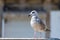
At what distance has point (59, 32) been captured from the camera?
1.31 metres

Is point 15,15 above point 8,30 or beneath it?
above

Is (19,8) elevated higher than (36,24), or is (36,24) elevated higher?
(19,8)

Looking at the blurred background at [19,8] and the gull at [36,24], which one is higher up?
the blurred background at [19,8]

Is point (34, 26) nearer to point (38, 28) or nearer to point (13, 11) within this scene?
point (38, 28)

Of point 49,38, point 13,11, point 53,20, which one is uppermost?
point 13,11

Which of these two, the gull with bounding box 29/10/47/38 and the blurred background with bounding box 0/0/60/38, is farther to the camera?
the blurred background with bounding box 0/0/60/38

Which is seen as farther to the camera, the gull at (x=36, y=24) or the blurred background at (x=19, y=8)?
the blurred background at (x=19, y=8)

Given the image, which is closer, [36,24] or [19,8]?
[36,24]

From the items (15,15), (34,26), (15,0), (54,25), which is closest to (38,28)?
(34,26)

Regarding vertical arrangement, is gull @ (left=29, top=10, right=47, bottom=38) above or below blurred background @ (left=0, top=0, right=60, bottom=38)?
below

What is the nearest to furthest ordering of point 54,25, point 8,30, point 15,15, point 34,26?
1. point 34,26
2. point 54,25
3. point 8,30
4. point 15,15

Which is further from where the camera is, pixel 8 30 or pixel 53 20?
pixel 8 30

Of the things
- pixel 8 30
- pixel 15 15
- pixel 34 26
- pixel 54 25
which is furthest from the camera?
pixel 15 15

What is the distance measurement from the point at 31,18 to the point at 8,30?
0.39m
